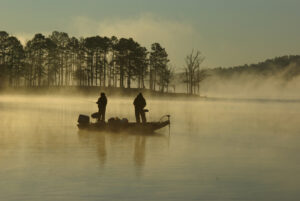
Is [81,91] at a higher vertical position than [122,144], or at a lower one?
higher

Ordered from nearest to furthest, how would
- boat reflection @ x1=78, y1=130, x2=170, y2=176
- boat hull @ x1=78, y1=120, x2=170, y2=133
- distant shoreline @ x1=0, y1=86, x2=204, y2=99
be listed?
boat reflection @ x1=78, y1=130, x2=170, y2=176 < boat hull @ x1=78, y1=120, x2=170, y2=133 < distant shoreline @ x1=0, y1=86, x2=204, y2=99


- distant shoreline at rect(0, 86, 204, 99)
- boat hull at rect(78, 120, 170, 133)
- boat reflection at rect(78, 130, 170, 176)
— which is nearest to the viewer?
boat reflection at rect(78, 130, 170, 176)

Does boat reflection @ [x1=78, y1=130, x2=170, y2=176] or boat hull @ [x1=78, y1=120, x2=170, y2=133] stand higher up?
boat hull @ [x1=78, y1=120, x2=170, y2=133]

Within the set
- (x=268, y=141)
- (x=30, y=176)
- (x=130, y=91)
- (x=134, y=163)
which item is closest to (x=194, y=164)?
(x=134, y=163)

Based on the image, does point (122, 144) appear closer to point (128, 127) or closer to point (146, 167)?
point (128, 127)

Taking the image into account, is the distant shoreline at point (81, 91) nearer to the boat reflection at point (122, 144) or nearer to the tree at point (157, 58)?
the tree at point (157, 58)

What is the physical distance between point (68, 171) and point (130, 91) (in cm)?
11562

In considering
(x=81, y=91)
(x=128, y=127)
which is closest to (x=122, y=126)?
(x=128, y=127)

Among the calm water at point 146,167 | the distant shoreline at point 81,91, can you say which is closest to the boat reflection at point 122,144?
the calm water at point 146,167

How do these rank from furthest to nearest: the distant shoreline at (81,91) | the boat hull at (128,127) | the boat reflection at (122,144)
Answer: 1. the distant shoreline at (81,91)
2. the boat hull at (128,127)
3. the boat reflection at (122,144)

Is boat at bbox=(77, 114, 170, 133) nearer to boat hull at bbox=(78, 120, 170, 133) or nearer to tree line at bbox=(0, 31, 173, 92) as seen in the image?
boat hull at bbox=(78, 120, 170, 133)

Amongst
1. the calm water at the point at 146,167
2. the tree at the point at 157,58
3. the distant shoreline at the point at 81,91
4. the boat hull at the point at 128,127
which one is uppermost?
the tree at the point at 157,58

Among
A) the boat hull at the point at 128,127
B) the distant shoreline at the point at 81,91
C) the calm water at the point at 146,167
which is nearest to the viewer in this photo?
the calm water at the point at 146,167

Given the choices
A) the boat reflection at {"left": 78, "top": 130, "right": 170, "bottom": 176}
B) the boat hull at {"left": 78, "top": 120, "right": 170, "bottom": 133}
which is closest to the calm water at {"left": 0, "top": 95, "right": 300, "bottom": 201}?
the boat reflection at {"left": 78, "top": 130, "right": 170, "bottom": 176}
